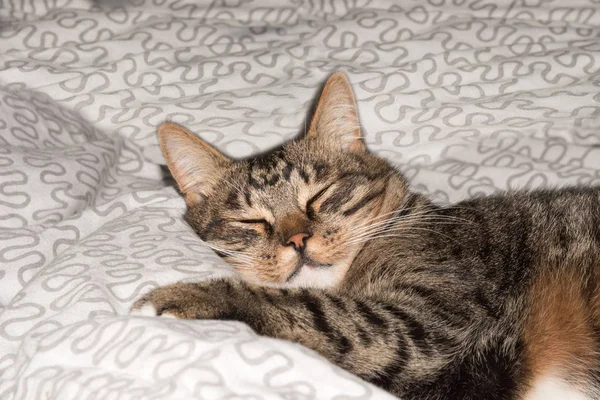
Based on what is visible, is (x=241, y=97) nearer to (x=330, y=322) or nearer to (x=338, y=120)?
(x=338, y=120)

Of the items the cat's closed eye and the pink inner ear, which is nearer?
the cat's closed eye

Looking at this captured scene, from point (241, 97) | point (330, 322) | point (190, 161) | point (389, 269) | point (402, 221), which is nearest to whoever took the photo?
point (330, 322)

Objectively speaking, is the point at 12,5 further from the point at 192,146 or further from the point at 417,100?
the point at 417,100

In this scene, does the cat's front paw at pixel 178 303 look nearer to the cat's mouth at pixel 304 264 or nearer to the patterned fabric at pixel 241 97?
the patterned fabric at pixel 241 97

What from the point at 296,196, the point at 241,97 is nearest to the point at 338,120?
the point at 296,196

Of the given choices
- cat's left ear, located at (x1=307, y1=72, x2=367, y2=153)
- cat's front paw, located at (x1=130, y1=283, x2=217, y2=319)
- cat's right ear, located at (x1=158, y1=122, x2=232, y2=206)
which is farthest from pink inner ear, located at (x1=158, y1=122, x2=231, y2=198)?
cat's front paw, located at (x1=130, y1=283, x2=217, y2=319)

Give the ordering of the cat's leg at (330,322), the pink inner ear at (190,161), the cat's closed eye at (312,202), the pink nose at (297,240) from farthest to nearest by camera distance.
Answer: the pink inner ear at (190,161) → the cat's closed eye at (312,202) → the pink nose at (297,240) → the cat's leg at (330,322)

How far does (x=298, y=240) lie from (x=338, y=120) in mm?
533

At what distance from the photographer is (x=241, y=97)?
2.46 m

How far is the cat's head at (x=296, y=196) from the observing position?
186cm

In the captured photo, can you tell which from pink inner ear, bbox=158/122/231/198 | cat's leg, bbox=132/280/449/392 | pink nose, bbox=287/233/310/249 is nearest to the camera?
cat's leg, bbox=132/280/449/392

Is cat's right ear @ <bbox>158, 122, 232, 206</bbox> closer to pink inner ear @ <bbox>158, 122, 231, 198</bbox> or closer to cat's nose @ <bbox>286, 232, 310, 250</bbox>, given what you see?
pink inner ear @ <bbox>158, 122, 231, 198</bbox>

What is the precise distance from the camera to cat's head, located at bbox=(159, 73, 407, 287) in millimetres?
1862

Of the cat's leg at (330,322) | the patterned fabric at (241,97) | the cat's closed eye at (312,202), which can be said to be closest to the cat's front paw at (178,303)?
the cat's leg at (330,322)
